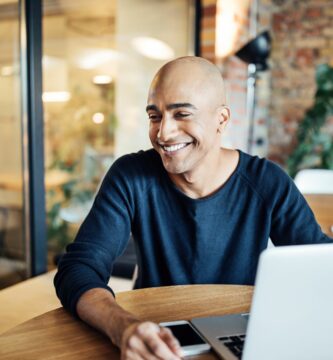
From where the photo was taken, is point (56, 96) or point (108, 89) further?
point (108, 89)

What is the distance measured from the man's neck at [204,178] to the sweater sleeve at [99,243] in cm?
16

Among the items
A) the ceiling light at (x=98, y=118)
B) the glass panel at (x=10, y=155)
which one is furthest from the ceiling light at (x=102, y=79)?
the glass panel at (x=10, y=155)

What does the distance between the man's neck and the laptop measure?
2.38 ft

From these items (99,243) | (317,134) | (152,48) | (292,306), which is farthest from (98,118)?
(292,306)

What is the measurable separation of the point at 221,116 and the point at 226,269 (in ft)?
1.43

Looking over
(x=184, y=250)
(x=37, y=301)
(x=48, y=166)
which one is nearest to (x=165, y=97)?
(x=184, y=250)

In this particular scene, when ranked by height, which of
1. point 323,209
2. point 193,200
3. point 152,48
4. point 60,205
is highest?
point 152,48

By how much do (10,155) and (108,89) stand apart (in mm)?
1073

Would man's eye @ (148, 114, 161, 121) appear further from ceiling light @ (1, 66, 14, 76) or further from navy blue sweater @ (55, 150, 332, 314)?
ceiling light @ (1, 66, 14, 76)

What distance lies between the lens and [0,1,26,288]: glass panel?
2543mm

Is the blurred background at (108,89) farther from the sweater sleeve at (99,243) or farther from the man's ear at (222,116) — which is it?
the man's ear at (222,116)

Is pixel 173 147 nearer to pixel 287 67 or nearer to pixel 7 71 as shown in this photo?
pixel 7 71

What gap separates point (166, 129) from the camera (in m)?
1.25

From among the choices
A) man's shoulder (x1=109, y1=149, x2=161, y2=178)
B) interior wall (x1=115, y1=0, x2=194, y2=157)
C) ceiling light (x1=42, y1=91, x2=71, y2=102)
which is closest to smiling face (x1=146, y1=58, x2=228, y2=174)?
man's shoulder (x1=109, y1=149, x2=161, y2=178)
